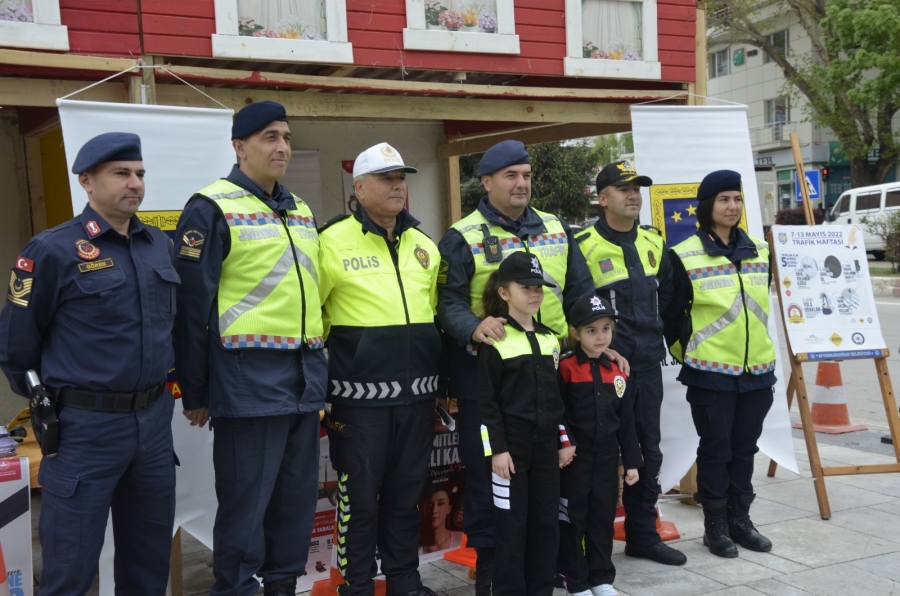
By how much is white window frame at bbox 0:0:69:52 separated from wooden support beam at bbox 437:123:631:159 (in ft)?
12.3

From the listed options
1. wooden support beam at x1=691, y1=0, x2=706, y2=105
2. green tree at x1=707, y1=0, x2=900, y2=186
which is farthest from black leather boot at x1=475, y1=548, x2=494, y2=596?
green tree at x1=707, y1=0, x2=900, y2=186

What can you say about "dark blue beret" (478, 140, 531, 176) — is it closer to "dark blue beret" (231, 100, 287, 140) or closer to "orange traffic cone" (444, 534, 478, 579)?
"dark blue beret" (231, 100, 287, 140)

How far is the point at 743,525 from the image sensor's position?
4672mm

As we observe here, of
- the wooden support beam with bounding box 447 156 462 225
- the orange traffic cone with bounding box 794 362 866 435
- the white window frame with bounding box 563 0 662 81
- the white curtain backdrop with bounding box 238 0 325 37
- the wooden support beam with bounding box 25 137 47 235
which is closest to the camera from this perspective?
the white curtain backdrop with bounding box 238 0 325 37

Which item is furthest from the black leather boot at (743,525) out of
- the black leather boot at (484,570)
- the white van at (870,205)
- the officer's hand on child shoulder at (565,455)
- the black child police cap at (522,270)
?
the white van at (870,205)

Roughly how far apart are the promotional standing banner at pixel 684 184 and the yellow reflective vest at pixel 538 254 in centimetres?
144

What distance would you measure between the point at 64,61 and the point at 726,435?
3872 mm

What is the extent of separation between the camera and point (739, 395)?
4.61 meters

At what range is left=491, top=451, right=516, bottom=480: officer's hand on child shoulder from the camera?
11.7ft

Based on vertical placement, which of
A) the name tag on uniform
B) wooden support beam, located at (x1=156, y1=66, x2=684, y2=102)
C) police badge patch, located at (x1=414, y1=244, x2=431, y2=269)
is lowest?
police badge patch, located at (x1=414, y1=244, x2=431, y2=269)

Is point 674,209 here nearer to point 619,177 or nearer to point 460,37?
point 619,177

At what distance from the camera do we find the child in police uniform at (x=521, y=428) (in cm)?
361

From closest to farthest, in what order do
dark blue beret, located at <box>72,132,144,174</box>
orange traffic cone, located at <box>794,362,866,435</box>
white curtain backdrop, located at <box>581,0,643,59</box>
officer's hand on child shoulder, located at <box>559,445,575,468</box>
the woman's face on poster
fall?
1. dark blue beret, located at <box>72,132,144,174</box>
2. officer's hand on child shoulder, located at <box>559,445,575,468</box>
3. the woman's face on poster
4. white curtain backdrop, located at <box>581,0,643,59</box>
5. orange traffic cone, located at <box>794,362,866,435</box>

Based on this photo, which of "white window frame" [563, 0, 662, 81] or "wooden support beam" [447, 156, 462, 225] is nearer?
"white window frame" [563, 0, 662, 81]
